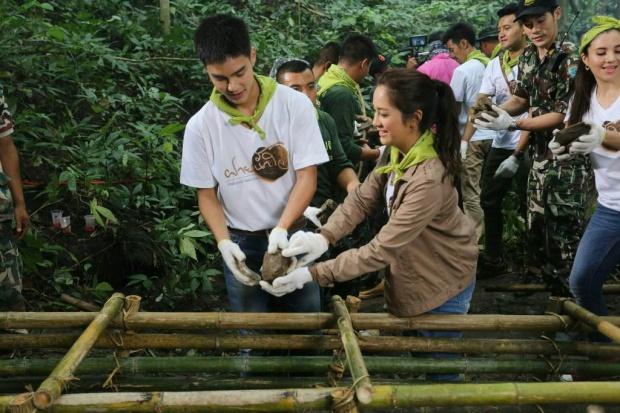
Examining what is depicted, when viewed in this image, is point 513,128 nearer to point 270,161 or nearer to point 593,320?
point 593,320

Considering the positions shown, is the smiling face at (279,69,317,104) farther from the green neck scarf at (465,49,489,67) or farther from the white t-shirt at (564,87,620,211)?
the green neck scarf at (465,49,489,67)

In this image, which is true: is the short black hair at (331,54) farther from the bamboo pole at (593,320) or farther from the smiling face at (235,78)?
the bamboo pole at (593,320)

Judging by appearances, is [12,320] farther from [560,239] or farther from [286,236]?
[560,239]

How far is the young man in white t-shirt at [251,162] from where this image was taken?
2.47 m

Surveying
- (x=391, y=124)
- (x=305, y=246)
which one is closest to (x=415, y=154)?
(x=391, y=124)

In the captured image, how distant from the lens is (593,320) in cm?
235

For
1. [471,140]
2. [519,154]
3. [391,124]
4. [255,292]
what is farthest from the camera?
[471,140]

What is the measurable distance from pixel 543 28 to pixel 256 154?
2111mm

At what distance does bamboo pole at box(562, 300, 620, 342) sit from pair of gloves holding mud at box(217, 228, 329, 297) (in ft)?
3.25

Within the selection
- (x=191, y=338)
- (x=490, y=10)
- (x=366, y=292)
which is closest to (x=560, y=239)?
(x=366, y=292)

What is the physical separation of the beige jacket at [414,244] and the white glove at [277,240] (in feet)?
0.49

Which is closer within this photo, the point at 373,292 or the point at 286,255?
the point at 286,255

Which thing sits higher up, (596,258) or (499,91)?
(499,91)

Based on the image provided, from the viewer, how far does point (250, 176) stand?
8.23ft
